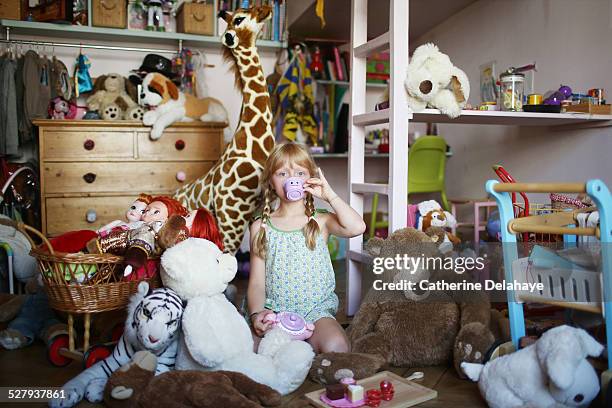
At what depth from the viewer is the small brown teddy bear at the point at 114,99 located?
139 inches

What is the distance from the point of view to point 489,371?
1566 mm

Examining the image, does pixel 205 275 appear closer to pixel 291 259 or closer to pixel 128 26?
pixel 291 259

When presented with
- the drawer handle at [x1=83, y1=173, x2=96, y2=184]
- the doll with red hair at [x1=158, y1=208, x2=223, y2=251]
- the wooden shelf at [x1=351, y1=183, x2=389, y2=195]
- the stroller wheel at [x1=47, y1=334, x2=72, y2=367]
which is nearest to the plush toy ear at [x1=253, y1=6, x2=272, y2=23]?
the wooden shelf at [x1=351, y1=183, x2=389, y2=195]

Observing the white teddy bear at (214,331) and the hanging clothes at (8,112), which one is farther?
the hanging clothes at (8,112)

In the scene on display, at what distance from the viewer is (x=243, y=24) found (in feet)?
8.41

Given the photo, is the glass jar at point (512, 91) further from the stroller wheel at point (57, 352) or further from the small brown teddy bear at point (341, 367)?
the stroller wheel at point (57, 352)

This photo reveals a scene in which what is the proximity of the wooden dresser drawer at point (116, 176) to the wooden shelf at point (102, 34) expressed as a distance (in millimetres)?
932

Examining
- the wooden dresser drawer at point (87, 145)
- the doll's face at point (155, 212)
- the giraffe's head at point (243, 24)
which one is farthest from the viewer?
the wooden dresser drawer at point (87, 145)

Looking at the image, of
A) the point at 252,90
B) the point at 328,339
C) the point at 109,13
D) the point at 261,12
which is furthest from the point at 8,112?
the point at 328,339

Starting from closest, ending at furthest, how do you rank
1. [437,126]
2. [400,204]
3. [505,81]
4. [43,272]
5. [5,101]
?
[43,272] < [400,204] < [505,81] < [5,101] < [437,126]

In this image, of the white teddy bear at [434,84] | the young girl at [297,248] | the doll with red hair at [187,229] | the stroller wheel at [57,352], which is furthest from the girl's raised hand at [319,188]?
the stroller wheel at [57,352]

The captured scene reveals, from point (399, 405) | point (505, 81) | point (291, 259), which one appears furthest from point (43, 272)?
point (505, 81)

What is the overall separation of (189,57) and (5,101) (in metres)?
1.21

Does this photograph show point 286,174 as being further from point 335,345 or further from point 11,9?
point 11,9
